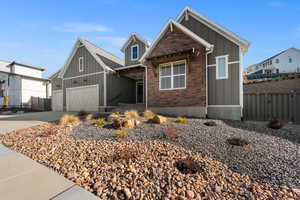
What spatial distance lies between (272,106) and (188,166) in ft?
26.7

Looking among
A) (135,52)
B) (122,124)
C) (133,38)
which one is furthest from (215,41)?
(133,38)

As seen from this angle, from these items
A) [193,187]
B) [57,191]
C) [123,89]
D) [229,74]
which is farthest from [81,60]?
[193,187]

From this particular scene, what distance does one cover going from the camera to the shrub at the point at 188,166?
9.46 feet

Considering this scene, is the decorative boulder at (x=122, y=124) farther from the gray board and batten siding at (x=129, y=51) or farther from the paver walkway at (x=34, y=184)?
the gray board and batten siding at (x=129, y=51)

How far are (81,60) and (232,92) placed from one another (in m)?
13.2

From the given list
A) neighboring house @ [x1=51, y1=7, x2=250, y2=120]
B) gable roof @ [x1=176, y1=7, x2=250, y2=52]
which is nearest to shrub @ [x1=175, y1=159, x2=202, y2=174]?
neighboring house @ [x1=51, y1=7, x2=250, y2=120]

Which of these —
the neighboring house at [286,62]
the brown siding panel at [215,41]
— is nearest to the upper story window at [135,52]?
the brown siding panel at [215,41]

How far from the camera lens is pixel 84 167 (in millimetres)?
3029

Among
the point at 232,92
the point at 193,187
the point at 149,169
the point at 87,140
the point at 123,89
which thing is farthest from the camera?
the point at 123,89

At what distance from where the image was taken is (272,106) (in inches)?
318

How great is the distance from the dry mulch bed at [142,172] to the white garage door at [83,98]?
8666 mm

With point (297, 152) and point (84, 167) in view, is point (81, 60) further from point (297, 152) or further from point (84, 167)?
point (297, 152)

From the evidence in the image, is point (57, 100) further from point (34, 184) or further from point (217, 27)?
point (217, 27)

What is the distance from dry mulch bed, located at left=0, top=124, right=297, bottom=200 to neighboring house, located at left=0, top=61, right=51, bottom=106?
20.9 metres
